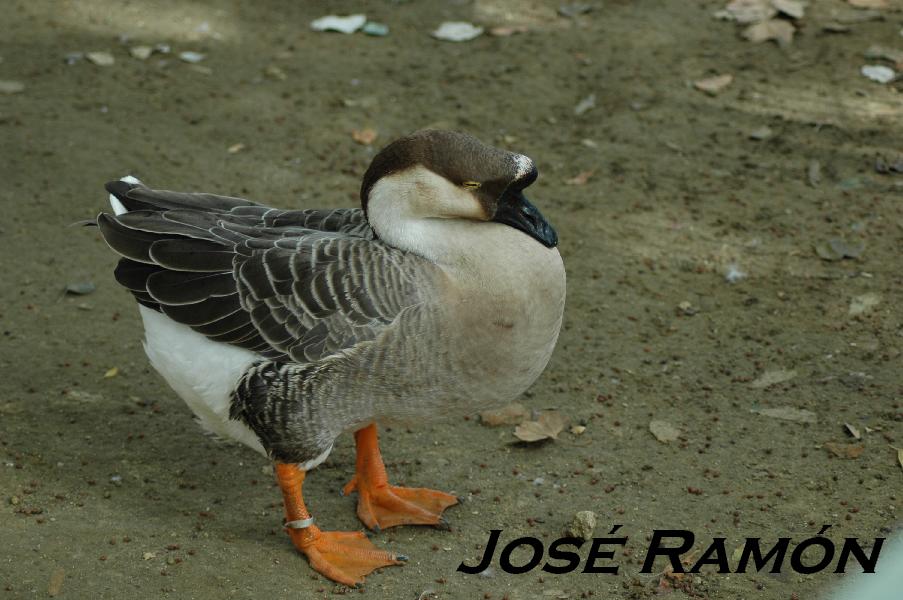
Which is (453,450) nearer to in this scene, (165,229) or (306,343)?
(306,343)

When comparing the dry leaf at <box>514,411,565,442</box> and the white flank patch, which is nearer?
the white flank patch

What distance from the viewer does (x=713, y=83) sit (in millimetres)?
7730

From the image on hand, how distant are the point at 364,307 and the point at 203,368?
78 cm

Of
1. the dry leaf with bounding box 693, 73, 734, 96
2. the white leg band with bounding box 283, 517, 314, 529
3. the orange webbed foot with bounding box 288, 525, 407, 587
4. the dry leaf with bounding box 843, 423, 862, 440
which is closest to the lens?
the orange webbed foot with bounding box 288, 525, 407, 587

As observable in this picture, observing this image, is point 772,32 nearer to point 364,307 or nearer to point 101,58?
point 101,58

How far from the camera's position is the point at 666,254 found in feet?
20.2

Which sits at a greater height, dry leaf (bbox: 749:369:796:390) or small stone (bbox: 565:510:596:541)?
dry leaf (bbox: 749:369:796:390)

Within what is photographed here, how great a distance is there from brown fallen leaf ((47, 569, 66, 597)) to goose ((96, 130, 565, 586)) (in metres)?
0.84

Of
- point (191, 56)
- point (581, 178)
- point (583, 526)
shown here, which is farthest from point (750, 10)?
point (583, 526)

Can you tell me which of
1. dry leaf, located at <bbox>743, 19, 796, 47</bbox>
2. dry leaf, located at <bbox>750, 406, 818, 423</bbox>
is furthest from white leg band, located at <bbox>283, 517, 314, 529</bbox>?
dry leaf, located at <bbox>743, 19, 796, 47</bbox>

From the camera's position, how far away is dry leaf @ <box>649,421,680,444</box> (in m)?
4.77

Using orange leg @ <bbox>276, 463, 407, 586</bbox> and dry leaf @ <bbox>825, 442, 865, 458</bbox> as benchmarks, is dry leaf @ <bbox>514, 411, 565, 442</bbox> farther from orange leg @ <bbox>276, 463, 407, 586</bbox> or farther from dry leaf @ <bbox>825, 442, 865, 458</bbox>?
dry leaf @ <bbox>825, 442, 865, 458</bbox>

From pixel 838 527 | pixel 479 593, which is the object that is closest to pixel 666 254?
pixel 838 527

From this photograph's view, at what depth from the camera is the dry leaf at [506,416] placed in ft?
16.3
